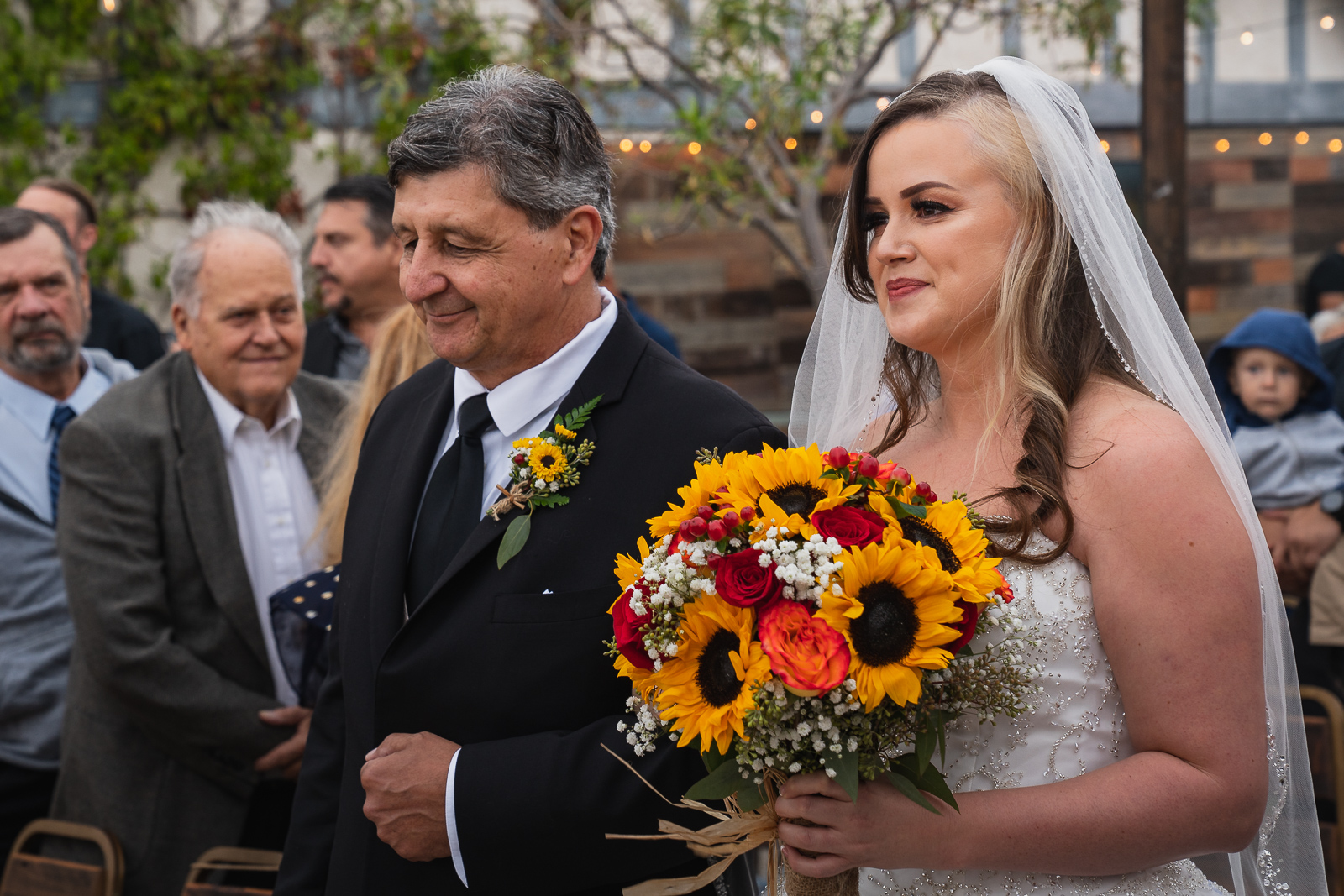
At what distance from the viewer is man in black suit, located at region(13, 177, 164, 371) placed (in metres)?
5.19

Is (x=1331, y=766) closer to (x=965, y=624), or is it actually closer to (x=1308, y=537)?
(x=1308, y=537)

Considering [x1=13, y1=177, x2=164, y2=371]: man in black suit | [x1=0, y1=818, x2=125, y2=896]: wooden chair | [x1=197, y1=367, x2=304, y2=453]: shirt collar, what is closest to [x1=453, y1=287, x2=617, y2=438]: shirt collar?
[x1=197, y1=367, x2=304, y2=453]: shirt collar

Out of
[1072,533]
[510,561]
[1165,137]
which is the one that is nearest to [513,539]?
[510,561]

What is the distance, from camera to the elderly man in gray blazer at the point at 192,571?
2.98 meters

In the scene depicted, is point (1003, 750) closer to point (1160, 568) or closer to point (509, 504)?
point (1160, 568)

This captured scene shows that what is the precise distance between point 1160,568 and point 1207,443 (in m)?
0.28

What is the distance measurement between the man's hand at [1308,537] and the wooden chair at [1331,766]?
1470 millimetres

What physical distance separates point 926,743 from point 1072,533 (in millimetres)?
468

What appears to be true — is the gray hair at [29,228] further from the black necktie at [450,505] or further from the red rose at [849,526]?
the red rose at [849,526]

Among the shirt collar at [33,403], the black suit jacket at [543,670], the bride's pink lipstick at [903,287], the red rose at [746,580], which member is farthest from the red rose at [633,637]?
the shirt collar at [33,403]

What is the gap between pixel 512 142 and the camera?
2053 millimetres

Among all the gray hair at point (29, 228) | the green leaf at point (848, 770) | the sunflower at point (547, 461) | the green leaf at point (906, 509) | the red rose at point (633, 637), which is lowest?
the green leaf at point (848, 770)

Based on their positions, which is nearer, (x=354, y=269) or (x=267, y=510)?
(x=267, y=510)

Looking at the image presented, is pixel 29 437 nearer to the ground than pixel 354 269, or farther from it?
nearer to the ground
